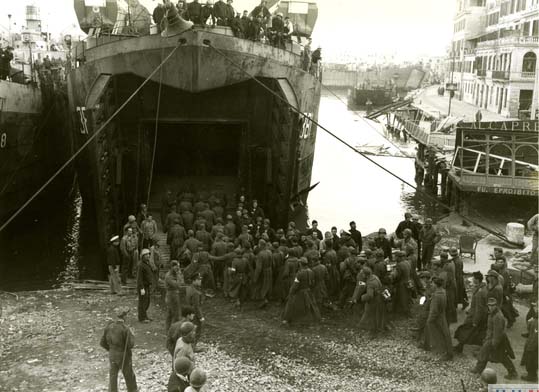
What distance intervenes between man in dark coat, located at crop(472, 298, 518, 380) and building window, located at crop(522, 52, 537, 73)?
37633 mm

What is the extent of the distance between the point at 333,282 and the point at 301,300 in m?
1.25

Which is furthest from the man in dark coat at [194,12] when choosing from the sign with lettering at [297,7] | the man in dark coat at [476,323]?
the sign with lettering at [297,7]

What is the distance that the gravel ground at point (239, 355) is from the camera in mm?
8086

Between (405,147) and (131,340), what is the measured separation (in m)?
42.5

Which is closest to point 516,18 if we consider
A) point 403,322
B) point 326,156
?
point 326,156

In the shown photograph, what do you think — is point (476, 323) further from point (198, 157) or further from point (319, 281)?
point (198, 157)

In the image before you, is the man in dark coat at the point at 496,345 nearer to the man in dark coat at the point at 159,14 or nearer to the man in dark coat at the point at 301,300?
the man in dark coat at the point at 301,300

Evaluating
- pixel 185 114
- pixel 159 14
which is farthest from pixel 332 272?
pixel 159 14

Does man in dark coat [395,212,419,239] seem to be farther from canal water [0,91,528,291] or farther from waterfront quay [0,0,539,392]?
canal water [0,91,528,291]

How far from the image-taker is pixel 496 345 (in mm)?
7988

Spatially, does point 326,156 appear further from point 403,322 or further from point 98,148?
point 403,322

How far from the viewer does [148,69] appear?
14789 millimetres

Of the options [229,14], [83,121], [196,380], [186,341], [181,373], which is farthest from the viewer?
[83,121]

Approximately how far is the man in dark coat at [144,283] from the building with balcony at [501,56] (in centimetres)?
3387
